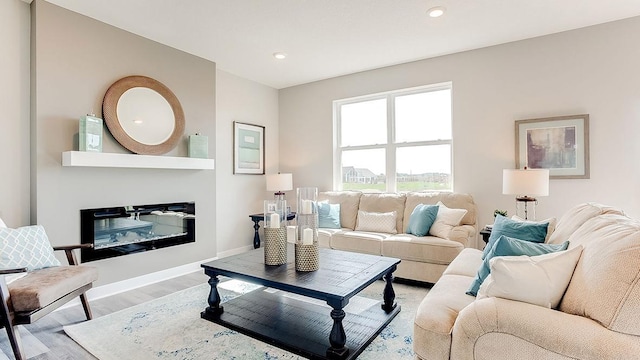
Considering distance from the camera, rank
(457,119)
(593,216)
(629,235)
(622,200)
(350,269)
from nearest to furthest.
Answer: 1. (629,235)
2. (593,216)
3. (350,269)
4. (622,200)
5. (457,119)

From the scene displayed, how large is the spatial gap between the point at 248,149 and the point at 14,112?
2.75 metres

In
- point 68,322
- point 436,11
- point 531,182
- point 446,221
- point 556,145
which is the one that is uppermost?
point 436,11

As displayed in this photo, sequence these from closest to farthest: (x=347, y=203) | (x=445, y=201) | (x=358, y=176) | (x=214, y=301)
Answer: (x=214, y=301), (x=445, y=201), (x=347, y=203), (x=358, y=176)

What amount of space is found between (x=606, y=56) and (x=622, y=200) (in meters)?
1.50

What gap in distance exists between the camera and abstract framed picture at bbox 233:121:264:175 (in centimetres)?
488

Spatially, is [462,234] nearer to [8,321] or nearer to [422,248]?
[422,248]

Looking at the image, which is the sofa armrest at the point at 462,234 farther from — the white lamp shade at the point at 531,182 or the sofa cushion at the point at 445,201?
the white lamp shade at the point at 531,182

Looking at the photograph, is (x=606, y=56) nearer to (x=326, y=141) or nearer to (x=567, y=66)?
(x=567, y=66)

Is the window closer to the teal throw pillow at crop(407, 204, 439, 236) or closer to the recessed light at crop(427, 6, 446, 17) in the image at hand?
the teal throw pillow at crop(407, 204, 439, 236)

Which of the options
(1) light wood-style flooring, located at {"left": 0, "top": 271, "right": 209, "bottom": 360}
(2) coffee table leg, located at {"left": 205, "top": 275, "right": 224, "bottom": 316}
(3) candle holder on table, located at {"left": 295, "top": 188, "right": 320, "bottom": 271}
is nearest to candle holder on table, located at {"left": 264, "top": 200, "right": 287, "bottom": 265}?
(3) candle holder on table, located at {"left": 295, "top": 188, "right": 320, "bottom": 271}

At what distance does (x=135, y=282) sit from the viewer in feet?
11.3

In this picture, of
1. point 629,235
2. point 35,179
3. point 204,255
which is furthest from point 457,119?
point 35,179

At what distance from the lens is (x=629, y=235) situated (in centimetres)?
132

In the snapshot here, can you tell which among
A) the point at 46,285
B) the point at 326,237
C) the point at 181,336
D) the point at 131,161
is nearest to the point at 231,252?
the point at 326,237
